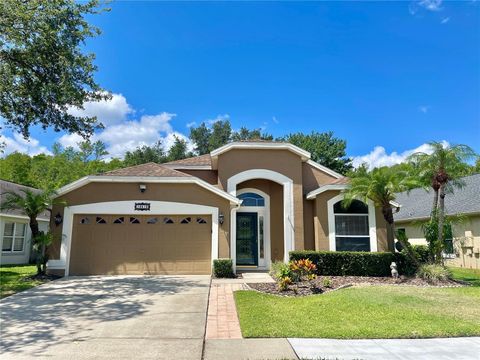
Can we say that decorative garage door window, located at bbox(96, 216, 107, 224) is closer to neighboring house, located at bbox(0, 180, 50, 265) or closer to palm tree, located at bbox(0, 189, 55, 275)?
palm tree, located at bbox(0, 189, 55, 275)

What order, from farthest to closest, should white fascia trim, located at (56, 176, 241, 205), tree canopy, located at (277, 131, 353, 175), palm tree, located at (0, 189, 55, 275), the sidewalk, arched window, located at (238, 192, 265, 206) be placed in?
tree canopy, located at (277, 131, 353, 175) → arched window, located at (238, 192, 265, 206) → white fascia trim, located at (56, 176, 241, 205) → palm tree, located at (0, 189, 55, 275) → the sidewalk

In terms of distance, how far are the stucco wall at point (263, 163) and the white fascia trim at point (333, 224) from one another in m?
1.39

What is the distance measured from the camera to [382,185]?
13.4 meters

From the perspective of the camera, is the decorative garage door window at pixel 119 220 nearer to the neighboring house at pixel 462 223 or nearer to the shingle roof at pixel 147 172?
the shingle roof at pixel 147 172

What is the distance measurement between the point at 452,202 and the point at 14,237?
25.2 m

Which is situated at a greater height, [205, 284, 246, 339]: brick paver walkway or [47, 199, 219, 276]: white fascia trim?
[47, 199, 219, 276]: white fascia trim

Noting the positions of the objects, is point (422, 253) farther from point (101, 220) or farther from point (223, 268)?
point (101, 220)

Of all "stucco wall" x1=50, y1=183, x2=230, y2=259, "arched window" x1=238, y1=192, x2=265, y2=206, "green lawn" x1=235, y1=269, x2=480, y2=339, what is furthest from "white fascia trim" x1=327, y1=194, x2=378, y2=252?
"stucco wall" x1=50, y1=183, x2=230, y2=259

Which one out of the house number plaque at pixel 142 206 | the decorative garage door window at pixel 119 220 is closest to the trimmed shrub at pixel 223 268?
the house number plaque at pixel 142 206

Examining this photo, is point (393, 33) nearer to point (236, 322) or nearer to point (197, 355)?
point (236, 322)

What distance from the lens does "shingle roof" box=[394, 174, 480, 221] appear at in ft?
58.8

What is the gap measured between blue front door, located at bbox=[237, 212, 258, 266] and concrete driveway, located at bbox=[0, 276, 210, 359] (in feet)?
14.9

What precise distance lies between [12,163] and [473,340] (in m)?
47.7

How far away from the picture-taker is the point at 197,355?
539 cm
